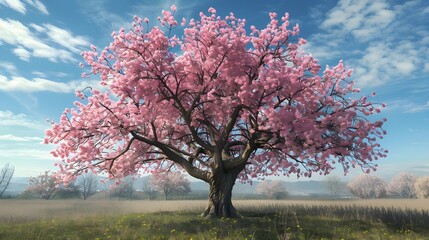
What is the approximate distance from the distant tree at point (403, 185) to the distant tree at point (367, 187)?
406 cm

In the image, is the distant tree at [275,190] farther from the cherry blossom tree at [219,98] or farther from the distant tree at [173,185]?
the cherry blossom tree at [219,98]

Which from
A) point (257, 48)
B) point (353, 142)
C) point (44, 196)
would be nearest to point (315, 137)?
point (353, 142)

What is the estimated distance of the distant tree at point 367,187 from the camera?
10174cm

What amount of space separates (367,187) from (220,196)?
10096 centimetres

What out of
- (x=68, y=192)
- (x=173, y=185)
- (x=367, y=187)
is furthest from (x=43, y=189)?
(x=367, y=187)

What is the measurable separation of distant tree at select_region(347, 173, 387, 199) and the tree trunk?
313 feet

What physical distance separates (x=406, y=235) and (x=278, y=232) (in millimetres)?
6104

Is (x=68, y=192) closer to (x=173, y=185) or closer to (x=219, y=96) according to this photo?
(x=173, y=185)

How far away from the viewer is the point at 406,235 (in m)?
14.6

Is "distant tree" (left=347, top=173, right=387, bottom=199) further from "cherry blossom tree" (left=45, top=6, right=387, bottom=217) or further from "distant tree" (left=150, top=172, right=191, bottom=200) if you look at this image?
"cherry blossom tree" (left=45, top=6, right=387, bottom=217)

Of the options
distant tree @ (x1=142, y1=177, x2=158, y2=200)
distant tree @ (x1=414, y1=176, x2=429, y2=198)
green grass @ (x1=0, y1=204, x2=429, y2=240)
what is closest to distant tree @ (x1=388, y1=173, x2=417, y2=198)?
distant tree @ (x1=414, y1=176, x2=429, y2=198)

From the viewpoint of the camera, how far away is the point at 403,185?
10919cm

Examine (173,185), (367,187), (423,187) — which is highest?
(173,185)

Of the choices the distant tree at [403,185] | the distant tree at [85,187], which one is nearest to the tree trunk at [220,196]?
the distant tree at [85,187]
